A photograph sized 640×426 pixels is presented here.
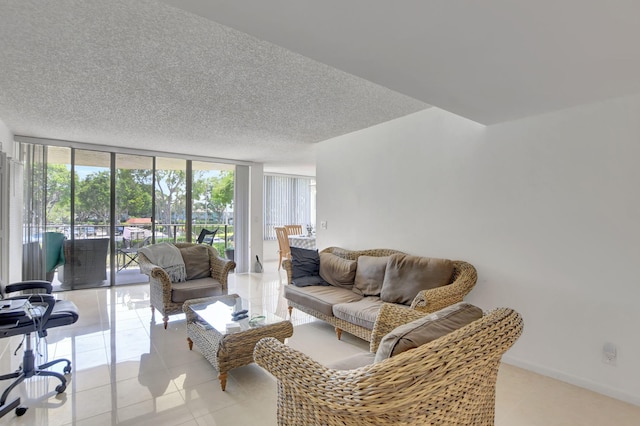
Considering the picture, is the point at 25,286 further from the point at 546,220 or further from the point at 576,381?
the point at 576,381

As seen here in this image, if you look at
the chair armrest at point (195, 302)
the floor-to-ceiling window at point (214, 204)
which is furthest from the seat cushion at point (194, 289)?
the floor-to-ceiling window at point (214, 204)

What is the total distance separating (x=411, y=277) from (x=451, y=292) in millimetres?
461

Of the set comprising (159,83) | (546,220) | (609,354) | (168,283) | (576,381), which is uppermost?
(159,83)

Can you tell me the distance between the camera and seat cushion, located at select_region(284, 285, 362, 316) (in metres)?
3.35

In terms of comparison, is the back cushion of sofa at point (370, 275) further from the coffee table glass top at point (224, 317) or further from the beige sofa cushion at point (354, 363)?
the beige sofa cushion at point (354, 363)

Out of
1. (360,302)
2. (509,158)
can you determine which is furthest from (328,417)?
(509,158)

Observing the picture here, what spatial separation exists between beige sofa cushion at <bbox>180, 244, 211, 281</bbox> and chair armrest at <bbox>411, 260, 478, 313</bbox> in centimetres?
287

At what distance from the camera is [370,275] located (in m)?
3.61

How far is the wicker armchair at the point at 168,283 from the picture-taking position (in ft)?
11.6

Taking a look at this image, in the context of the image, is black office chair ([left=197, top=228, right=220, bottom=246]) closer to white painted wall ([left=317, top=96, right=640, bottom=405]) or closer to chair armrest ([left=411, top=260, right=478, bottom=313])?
white painted wall ([left=317, top=96, right=640, bottom=405])

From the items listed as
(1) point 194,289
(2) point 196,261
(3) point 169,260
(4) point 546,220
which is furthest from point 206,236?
(4) point 546,220

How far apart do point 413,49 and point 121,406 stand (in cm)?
295

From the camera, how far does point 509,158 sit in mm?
2906

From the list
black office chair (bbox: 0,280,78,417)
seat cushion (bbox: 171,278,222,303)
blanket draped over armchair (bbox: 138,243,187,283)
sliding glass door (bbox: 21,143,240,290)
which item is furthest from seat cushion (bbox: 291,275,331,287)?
sliding glass door (bbox: 21,143,240,290)
